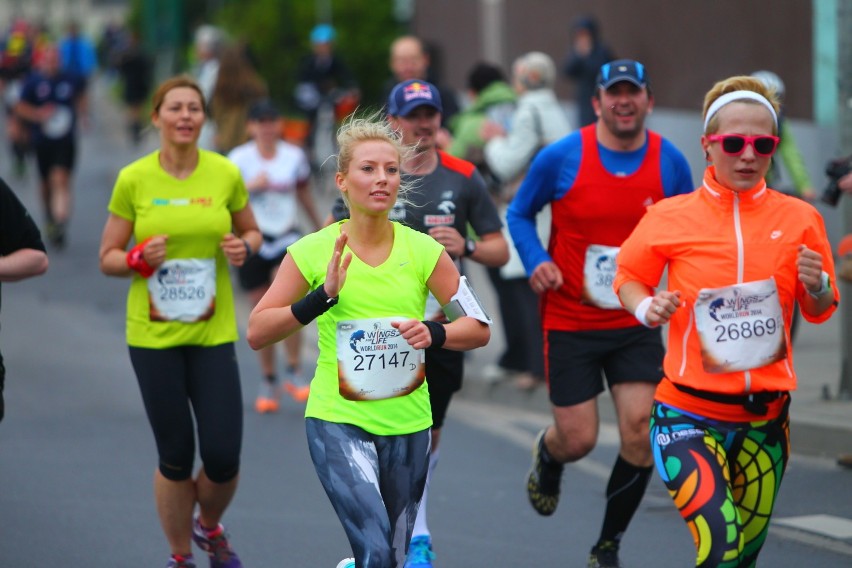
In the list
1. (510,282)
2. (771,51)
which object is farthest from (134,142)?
(510,282)

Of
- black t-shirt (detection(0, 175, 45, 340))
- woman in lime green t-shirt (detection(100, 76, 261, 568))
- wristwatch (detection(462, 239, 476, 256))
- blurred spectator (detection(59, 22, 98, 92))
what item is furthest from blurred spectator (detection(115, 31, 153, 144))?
black t-shirt (detection(0, 175, 45, 340))

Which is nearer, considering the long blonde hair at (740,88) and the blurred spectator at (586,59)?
the long blonde hair at (740,88)

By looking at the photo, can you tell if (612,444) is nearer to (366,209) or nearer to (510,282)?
(510,282)

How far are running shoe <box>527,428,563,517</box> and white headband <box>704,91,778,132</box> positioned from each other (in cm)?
222

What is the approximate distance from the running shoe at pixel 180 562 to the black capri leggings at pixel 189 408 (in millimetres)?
328

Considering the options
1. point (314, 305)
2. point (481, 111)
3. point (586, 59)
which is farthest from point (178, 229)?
point (586, 59)

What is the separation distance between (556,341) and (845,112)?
3.68 m

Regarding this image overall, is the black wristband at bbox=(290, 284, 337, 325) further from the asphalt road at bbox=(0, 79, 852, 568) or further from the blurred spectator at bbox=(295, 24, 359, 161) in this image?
the blurred spectator at bbox=(295, 24, 359, 161)

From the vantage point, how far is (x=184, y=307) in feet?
21.4

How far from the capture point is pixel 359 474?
5004 mm

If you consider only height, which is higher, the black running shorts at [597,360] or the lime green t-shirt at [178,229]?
the lime green t-shirt at [178,229]

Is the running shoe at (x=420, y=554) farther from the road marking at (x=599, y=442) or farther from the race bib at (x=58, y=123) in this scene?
the race bib at (x=58, y=123)

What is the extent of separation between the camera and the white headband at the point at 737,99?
519cm

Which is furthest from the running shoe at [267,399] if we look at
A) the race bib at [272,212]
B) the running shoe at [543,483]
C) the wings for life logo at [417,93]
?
the wings for life logo at [417,93]
